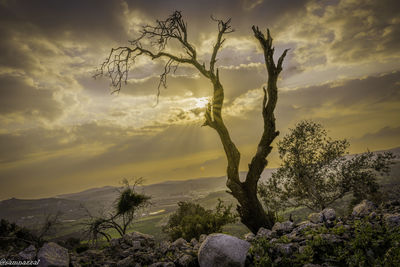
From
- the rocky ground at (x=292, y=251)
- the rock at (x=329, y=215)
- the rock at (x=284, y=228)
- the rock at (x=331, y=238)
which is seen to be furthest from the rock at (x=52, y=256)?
the rock at (x=329, y=215)

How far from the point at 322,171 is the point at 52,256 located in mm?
23158

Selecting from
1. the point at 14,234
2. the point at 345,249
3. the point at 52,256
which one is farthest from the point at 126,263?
the point at 14,234

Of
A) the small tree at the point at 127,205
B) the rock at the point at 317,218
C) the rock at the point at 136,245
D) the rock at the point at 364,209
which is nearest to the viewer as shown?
the rock at the point at 317,218

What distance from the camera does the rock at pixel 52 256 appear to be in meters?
6.16

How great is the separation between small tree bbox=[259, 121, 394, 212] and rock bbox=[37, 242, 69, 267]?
2065 centimetres

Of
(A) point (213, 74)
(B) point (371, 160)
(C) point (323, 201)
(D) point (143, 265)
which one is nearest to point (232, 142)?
(A) point (213, 74)

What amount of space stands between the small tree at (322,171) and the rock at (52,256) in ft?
67.8

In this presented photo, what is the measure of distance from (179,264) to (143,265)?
1399 millimetres

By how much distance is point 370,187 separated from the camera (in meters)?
20.9

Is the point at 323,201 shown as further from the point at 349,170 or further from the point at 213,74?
the point at 213,74

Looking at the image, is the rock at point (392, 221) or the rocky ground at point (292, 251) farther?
the rock at point (392, 221)

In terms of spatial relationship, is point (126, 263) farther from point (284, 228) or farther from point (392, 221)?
point (392, 221)

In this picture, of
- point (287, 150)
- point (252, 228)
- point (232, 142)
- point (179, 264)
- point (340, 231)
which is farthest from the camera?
point (287, 150)

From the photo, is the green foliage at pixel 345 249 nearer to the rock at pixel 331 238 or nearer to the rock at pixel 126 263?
the rock at pixel 331 238
